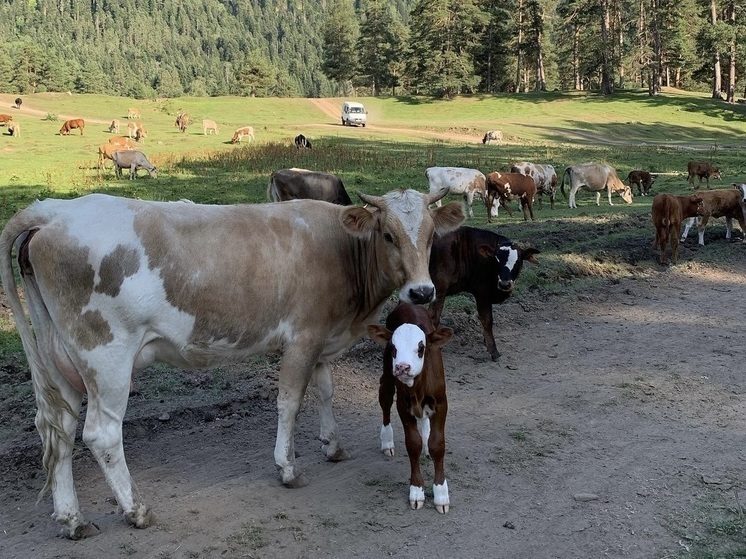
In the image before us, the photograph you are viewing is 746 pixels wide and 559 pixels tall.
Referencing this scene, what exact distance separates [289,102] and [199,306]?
65290mm

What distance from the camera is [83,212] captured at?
Result: 4957 mm

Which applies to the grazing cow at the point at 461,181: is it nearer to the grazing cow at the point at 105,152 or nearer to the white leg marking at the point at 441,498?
the grazing cow at the point at 105,152

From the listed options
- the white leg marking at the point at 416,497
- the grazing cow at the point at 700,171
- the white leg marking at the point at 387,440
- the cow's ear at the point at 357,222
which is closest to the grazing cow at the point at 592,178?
the grazing cow at the point at 700,171

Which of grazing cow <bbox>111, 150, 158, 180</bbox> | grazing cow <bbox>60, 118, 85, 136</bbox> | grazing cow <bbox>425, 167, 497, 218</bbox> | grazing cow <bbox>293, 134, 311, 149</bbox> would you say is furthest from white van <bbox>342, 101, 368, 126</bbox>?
grazing cow <bbox>425, 167, 497, 218</bbox>

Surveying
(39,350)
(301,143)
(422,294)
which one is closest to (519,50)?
(301,143)

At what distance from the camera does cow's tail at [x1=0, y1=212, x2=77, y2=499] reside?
4.93m

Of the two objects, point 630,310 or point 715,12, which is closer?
point 630,310

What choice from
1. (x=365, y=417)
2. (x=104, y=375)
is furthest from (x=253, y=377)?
(x=104, y=375)

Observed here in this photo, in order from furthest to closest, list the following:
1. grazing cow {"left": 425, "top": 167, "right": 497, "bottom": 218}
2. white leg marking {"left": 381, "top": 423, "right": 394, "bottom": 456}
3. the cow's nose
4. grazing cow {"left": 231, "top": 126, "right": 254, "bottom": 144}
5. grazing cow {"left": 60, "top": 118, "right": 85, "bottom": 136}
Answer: grazing cow {"left": 60, "top": 118, "right": 85, "bottom": 136} → grazing cow {"left": 231, "top": 126, "right": 254, "bottom": 144} → grazing cow {"left": 425, "top": 167, "right": 497, "bottom": 218} → white leg marking {"left": 381, "top": 423, "right": 394, "bottom": 456} → the cow's nose

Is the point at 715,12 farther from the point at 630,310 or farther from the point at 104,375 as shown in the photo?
the point at 104,375

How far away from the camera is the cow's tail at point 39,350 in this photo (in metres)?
4.93

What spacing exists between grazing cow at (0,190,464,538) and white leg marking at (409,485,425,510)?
3.19 ft

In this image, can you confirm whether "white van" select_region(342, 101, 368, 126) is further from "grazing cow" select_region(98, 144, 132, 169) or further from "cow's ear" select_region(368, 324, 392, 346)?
"cow's ear" select_region(368, 324, 392, 346)

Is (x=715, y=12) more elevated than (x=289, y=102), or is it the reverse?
(x=715, y=12)
